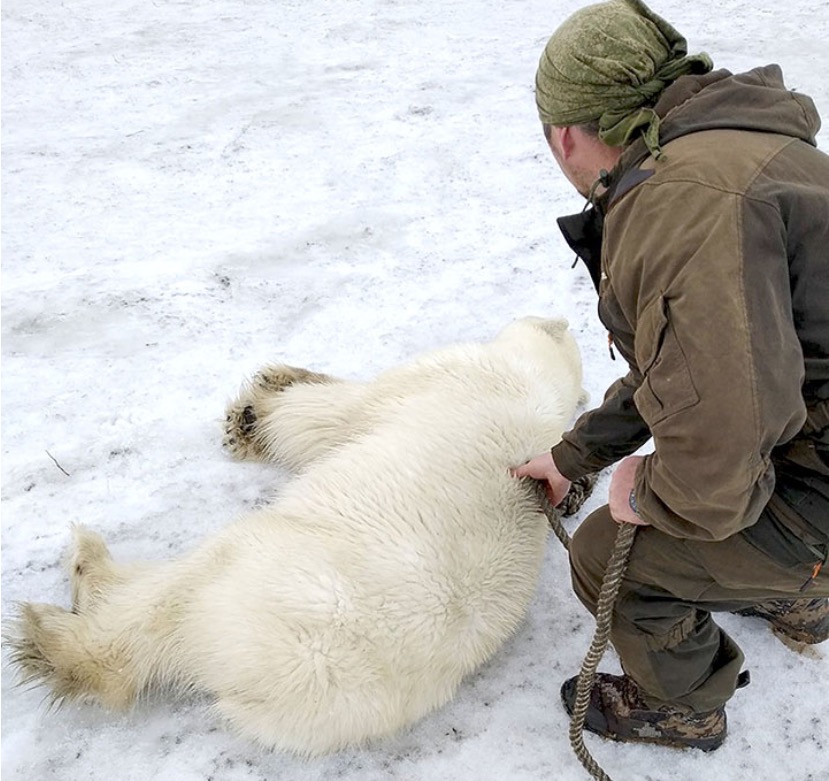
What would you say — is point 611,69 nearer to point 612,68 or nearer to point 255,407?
point 612,68

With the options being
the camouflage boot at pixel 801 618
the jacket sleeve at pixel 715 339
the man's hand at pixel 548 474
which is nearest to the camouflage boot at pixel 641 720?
the camouflage boot at pixel 801 618

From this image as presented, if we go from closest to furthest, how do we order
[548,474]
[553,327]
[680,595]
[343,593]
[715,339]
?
[715,339], [680,595], [343,593], [548,474], [553,327]

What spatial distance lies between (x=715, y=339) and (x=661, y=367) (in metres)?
0.14

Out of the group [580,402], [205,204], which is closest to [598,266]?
[580,402]

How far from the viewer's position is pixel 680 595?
7.63 feet

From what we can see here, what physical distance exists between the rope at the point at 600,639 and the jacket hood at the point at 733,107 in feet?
3.43

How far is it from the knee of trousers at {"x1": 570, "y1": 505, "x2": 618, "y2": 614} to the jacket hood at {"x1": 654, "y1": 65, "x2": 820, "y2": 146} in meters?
1.12

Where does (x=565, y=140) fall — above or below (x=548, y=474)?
above

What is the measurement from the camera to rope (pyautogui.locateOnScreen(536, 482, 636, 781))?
230cm

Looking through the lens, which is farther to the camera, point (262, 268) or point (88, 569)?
point (262, 268)

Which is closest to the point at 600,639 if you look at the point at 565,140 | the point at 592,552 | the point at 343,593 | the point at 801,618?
the point at 592,552

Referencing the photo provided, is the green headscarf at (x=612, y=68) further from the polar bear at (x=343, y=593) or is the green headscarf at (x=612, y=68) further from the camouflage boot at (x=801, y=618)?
the camouflage boot at (x=801, y=618)

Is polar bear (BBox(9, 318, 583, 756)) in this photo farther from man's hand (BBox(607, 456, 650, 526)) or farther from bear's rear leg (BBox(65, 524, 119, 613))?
man's hand (BBox(607, 456, 650, 526))

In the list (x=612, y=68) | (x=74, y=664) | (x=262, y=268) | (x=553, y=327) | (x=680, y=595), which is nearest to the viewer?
(x=612, y=68)
